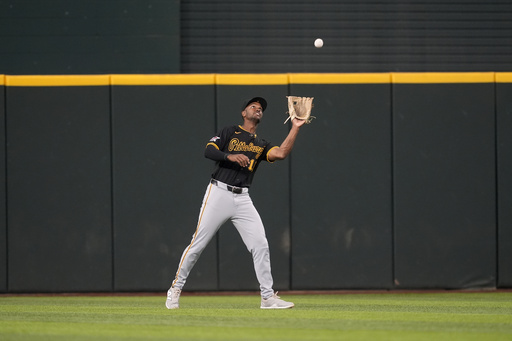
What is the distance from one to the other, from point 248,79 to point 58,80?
241 cm

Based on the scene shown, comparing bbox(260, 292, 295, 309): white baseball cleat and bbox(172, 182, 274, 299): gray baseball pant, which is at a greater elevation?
bbox(172, 182, 274, 299): gray baseball pant

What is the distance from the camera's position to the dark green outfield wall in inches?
376

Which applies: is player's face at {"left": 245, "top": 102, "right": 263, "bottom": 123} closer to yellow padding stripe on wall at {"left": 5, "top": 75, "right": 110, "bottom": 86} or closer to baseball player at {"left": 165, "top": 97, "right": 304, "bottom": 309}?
baseball player at {"left": 165, "top": 97, "right": 304, "bottom": 309}

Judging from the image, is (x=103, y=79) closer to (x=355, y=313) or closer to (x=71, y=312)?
(x=71, y=312)

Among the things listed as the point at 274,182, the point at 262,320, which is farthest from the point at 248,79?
the point at 262,320

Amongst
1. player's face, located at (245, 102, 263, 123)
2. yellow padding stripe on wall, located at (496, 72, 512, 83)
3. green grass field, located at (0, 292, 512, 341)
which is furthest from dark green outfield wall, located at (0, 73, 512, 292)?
player's face, located at (245, 102, 263, 123)

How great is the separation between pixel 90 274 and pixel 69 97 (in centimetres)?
226

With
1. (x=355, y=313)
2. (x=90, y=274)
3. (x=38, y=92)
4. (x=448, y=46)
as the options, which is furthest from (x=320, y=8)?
(x=355, y=313)

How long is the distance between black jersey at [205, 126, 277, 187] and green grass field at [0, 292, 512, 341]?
1.20m

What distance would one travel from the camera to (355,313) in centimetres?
655

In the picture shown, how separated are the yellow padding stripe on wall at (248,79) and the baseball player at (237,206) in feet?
8.99

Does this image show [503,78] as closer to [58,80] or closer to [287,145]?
[287,145]

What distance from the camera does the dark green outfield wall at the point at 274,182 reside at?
31.3 ft

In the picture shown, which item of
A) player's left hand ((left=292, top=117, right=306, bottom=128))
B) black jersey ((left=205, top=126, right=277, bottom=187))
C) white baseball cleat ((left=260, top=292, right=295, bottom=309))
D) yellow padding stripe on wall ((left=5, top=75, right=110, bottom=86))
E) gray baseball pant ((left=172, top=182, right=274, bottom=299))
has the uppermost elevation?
yellow padding stripe on wall ((left=5, top=75, right=110, bottom=86))
